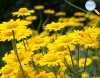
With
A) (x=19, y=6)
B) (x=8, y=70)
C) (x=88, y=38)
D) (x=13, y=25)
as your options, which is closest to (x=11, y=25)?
(x=13, y=25)

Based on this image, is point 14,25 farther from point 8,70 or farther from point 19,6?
point 19,6

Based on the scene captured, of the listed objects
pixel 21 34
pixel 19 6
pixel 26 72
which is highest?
pixel 19 6

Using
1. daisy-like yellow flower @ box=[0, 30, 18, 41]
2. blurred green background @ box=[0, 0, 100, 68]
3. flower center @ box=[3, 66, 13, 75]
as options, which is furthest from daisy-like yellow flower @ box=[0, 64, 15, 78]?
blurred green background @ box=[0, 0, 100, 68]

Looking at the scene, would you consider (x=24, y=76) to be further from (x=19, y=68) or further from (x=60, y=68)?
(x=60, y=68)

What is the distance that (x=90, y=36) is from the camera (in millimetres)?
1327

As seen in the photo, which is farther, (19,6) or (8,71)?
(19,6)

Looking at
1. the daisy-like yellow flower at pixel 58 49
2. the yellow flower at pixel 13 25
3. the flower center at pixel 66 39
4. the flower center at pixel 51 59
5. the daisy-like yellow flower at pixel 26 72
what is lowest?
the daisy-like yellow flower at pixel 26 72

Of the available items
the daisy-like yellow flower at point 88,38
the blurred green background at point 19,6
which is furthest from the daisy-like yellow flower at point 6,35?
the blurred green background at point 19,6

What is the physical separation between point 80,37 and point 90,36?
37 millimetres

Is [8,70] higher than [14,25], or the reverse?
[14,25]

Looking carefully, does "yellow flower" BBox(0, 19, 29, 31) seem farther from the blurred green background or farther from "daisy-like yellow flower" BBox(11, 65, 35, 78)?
the blurred green background

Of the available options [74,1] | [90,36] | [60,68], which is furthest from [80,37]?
[74,1]

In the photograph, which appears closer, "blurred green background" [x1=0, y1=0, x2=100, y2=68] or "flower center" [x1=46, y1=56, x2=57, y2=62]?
"flower center" [x1=46, y1=56, x2=57, y2=62]

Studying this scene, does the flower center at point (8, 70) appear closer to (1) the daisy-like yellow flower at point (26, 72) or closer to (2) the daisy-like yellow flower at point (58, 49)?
(1) the daisy-like yellow flower at point (26, 72)
